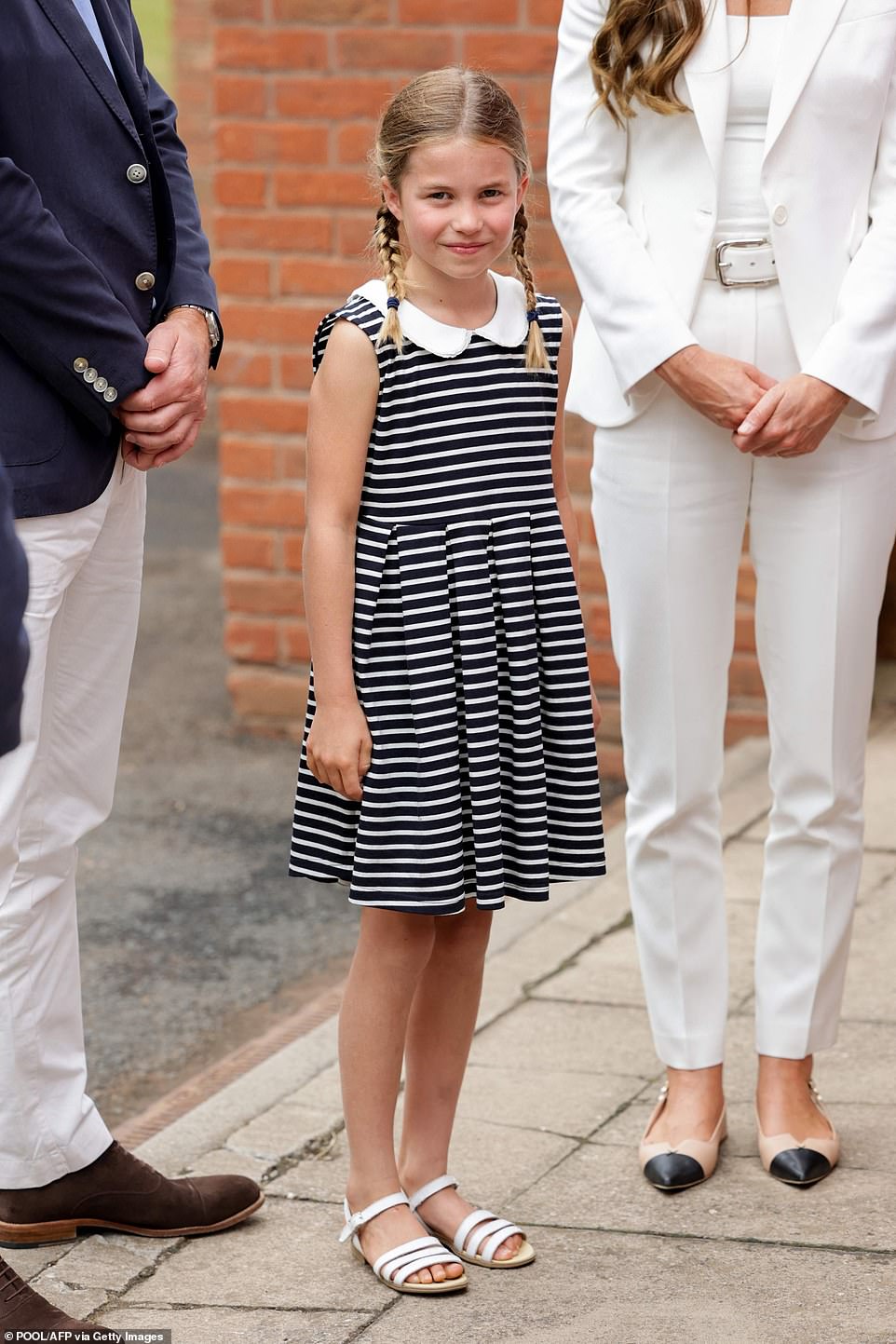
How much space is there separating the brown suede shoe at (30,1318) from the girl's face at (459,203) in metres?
1.46

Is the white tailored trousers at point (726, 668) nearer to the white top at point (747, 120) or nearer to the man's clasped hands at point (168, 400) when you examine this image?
the white top at point (747, 120)

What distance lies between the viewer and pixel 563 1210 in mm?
2930

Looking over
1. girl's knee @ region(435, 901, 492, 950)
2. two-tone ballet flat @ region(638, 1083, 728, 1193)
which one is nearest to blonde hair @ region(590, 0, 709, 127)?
girl's knee @ region(435, 901, 492, 950)

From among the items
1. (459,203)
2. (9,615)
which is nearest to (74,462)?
(459,203)

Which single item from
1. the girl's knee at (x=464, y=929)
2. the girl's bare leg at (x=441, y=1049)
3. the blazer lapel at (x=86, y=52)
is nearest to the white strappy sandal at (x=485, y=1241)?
the girl's bare leg at (x=441, y=1049)

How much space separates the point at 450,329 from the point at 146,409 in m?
0.43

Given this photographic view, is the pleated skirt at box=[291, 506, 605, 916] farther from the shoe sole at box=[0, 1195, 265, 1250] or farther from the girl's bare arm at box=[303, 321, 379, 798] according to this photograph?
the shoe sole at box=[0, 1195, 265, 1250]

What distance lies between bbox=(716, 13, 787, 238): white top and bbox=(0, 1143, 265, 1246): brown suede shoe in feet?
5.42

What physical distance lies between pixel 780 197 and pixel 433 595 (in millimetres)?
807

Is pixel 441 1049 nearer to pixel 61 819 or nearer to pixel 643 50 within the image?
pixel 61 819

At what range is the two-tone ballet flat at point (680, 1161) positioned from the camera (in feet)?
9.75

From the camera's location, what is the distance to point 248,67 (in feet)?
18.1

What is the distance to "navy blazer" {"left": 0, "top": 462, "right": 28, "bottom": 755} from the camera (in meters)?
1.76

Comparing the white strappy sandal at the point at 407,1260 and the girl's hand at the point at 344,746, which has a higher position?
the girl's hand at the point at 344,746
